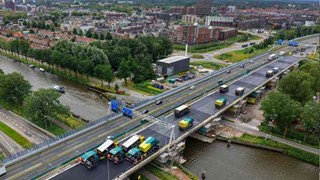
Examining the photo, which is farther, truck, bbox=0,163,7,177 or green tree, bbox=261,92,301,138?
green tree, bbox=261,92,301,138

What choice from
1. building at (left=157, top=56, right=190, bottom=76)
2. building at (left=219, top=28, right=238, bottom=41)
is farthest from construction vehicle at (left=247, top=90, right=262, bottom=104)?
building at (left=219, top=28, right=238, bottom=41)

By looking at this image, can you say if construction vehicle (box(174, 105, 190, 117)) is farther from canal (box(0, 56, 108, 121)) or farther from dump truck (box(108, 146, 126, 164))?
canal (box(0, 56, 108, 121))

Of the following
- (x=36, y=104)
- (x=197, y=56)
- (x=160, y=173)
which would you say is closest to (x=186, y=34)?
(x=197, y=56)

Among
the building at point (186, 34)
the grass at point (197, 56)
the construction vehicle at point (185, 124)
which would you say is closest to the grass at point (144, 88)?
the construction vehicle at point (185, 124)

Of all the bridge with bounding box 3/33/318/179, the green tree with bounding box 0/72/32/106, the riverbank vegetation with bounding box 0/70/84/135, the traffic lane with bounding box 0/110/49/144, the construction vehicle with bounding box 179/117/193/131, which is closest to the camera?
the bridge with bounding box 3/33/318/179

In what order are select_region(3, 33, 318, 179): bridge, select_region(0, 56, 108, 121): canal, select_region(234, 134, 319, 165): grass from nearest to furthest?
select_region(3, 33, 318, 179): bridge < select_region(234, 134, 319, 165): grass < select_region(0, 56, 108, 121): canal

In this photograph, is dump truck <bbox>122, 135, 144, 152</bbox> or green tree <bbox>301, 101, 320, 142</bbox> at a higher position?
green tree <bbox>301, 101, 320, 142</bbox>

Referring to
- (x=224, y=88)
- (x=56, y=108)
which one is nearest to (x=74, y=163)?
(x=56, y=108)
